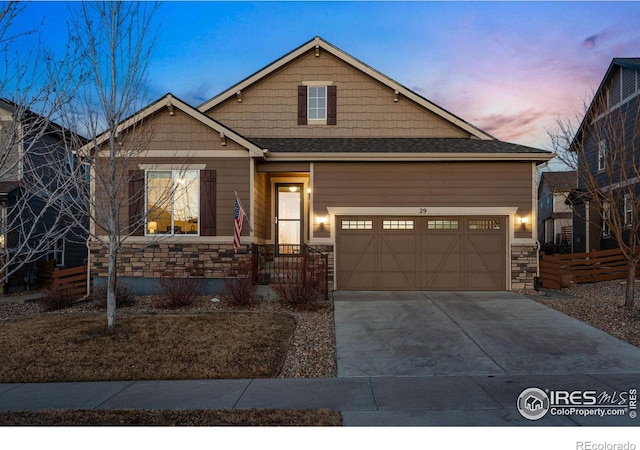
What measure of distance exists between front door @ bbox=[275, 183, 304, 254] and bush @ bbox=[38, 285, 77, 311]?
20.4ft

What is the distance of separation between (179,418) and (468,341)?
5152 mm

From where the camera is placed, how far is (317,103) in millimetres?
14469

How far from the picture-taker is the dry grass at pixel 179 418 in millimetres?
4277

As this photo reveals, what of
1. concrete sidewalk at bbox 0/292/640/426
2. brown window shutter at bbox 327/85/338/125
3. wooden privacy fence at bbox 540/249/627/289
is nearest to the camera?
concrete sidewalk at bbox 0/292/640/426

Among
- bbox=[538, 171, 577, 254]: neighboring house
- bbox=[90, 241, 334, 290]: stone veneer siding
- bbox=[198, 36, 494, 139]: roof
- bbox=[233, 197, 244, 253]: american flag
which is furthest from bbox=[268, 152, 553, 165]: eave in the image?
bbox=[538, 171, 577, 254]: neighboring house

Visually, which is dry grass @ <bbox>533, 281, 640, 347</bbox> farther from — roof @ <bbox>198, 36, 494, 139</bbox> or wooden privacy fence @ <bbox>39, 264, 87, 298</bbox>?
wooden privacy fence @ <bbox>39, 264, 87, 298</bbox>

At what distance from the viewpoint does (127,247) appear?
1175 cm

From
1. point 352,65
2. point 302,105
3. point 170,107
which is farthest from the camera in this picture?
point 302,105

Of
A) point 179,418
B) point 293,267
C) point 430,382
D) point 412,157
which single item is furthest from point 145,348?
point 412,157

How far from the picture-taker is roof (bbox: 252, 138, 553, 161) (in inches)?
476

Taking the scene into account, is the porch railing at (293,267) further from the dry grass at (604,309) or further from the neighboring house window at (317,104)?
the dry grass at (604,309)

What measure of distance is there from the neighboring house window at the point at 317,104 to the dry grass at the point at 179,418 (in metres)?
11.2

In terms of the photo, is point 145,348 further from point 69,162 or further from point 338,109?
point 338,109

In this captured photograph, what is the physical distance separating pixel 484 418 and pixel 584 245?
68.7ft
